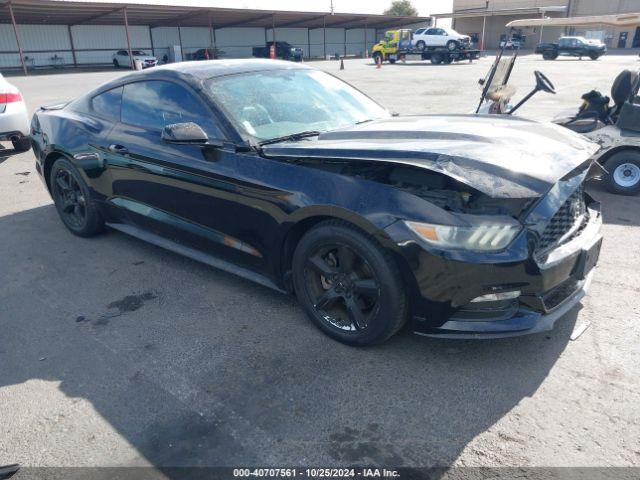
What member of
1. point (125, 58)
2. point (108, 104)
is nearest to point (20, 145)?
point (108, 104)

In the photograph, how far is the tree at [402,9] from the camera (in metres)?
83.4

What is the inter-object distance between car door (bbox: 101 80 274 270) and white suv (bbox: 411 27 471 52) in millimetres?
35733

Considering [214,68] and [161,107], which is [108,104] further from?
[214,68]

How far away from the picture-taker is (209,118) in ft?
11.8

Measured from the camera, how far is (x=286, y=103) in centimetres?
388

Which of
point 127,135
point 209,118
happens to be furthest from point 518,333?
point 127,135

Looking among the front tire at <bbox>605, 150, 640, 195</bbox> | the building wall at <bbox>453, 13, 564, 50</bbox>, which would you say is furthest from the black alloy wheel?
the building wall at <bbox>453, 13, 564, 50</bbox>

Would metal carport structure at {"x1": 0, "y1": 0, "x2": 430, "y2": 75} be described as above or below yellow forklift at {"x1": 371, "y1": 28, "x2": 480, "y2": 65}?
above

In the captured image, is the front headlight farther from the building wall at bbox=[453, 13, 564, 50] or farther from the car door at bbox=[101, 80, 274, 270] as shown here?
the building wall at bbox=[453, 13, 564, 50]

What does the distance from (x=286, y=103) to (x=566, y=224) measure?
2122 mm

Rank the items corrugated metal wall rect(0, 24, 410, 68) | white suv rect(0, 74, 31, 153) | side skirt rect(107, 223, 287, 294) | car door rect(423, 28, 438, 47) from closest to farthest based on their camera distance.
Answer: side skirt rect(107, 223, 287, 294) < white suv rect(0, 74, 31, 153) < car door rect(423, 28, 438, 47) < corrugated metal wall rect(0, 24, 410, 68)

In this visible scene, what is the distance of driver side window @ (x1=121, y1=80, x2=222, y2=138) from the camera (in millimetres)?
3672

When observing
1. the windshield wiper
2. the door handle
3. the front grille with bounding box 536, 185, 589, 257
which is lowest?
the front grille with bounding box 536, 185, 589, 257

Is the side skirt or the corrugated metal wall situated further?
the corrugated metal wall
